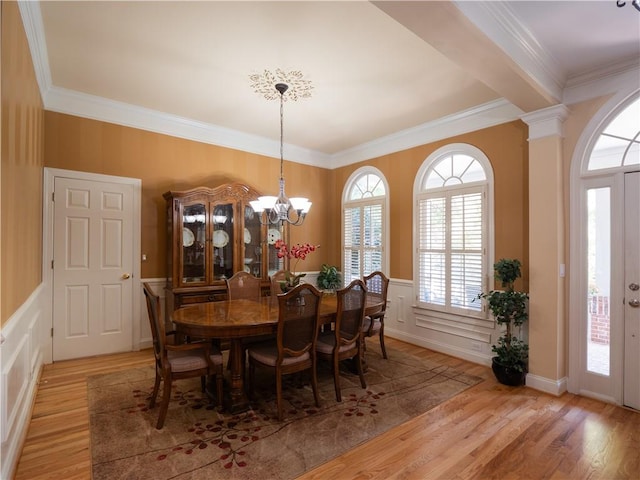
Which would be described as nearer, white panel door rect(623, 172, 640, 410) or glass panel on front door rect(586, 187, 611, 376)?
white panel door rect(623, 172, 640, 410)

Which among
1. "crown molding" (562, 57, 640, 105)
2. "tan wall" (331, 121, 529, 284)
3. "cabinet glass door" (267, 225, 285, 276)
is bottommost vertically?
"cabinet glass door" (267, 225, 285, 276)

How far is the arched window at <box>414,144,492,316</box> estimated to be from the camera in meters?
3.88

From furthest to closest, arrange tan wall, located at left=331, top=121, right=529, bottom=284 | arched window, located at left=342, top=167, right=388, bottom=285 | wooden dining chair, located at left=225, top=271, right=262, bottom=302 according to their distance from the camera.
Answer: arched window, located at left=342, top=167, right=388, bottom=285 → wooden dining chair, located at left=225, top=271, right=262, bottom=302 → tan wall, located at left=331, top=121, right=529, bottom=284

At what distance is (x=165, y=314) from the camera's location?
13.9 ft

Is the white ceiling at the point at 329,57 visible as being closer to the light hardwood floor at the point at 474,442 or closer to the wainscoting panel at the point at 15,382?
the wainscoting panel at the point at 15,382

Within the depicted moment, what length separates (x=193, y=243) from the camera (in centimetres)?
419

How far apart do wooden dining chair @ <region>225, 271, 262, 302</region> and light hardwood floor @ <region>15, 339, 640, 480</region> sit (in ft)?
5.20

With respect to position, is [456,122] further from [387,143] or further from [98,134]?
[98,134]

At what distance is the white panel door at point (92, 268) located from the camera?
145 inches

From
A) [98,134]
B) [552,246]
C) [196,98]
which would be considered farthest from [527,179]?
[98,134]

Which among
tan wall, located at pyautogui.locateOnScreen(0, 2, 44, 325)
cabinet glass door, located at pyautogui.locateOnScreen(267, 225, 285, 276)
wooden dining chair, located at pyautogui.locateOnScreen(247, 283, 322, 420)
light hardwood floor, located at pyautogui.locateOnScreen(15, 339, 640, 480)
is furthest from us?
cabinet glass door, located at pyautogui.locateOnScreen(267, 225, 285, 276)

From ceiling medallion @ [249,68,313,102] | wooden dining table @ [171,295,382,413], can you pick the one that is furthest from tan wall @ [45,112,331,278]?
wooden dining table @ [171,295,382,413]

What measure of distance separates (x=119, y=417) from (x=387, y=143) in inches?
176

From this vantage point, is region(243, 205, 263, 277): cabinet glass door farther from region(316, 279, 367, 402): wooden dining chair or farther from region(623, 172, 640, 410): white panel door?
region(623, 172, 640, 410): white panel door
